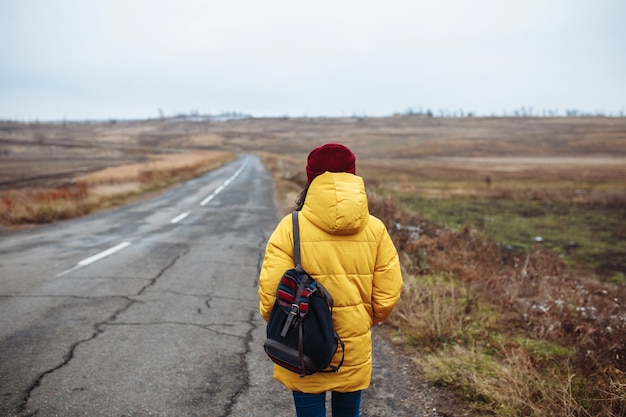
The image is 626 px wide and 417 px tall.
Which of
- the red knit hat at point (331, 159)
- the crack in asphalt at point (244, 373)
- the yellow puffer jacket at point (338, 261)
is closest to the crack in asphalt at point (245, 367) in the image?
the crack in asphalt at point (244, 373)

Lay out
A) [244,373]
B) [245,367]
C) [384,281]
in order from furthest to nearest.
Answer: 1. [245,367]
2. [244,373]
3. [384,281]

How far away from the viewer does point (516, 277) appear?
7.72m

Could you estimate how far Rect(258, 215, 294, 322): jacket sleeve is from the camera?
226cm

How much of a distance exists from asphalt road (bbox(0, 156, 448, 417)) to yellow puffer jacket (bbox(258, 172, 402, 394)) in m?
1.24

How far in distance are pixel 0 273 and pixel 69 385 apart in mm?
4469

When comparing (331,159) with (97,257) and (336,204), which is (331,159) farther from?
(97,257)

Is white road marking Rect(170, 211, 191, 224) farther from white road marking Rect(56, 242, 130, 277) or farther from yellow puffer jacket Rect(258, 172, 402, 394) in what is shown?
yellow puffer jacket Rect(258, 172, 402, 394)

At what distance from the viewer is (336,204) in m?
2.20

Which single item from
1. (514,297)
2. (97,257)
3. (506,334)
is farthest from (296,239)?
(97,257)

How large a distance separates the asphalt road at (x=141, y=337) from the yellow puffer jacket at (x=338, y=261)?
1.24 metres

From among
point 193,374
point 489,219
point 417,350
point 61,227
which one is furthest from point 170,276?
point 489,219

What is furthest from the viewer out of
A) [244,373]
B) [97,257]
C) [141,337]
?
[97,257]

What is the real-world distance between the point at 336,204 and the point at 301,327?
0.63 m

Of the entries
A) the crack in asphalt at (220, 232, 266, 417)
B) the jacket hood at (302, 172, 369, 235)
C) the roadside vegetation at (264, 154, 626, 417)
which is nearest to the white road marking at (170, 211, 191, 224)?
the roadside vegetation at (264, 154, 626, 417)
